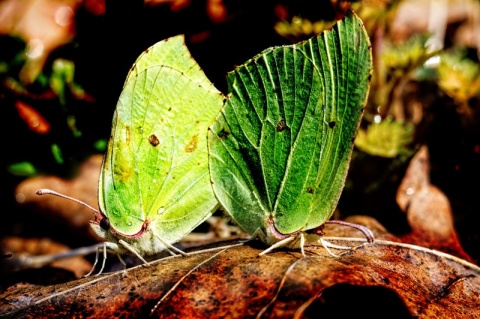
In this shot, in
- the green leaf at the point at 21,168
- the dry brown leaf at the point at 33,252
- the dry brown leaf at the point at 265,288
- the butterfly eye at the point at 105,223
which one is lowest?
the dry brown leaf at the point at 33,252

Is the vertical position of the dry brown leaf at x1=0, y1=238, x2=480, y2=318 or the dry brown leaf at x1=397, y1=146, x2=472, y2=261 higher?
the dry brown leaf at x1=0, y1=238, x2=480, y2=318

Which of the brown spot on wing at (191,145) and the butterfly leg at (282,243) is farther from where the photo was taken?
the brown spot on wing at (191,145)

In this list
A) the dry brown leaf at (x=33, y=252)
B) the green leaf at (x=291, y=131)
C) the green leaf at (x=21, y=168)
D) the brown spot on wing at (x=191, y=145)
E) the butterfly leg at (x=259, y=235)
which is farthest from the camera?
the green leaf at (x=21, y=168)

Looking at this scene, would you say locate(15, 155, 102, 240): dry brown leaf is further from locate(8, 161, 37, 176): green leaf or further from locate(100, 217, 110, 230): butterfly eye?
locate(100, 217, 110, 230): butterfly eye

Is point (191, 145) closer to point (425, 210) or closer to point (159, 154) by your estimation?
point (159, 154)

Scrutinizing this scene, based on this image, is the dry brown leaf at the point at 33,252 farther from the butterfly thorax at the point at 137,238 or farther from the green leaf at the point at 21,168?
the butterfly thorax at the point at 137,238

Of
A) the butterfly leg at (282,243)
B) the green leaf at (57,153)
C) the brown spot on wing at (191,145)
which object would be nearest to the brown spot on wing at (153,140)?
the brown spot on wing at (191,145)

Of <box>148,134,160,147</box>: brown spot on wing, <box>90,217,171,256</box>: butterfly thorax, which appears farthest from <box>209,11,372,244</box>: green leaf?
<box>90,217,171,256</box>: butterfly thorax
